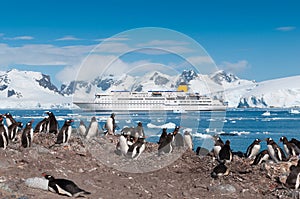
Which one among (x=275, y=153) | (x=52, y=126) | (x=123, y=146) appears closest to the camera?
(x=275, y=153)

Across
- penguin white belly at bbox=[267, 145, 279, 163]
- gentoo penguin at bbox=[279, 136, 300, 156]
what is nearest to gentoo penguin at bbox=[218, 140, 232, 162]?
penguin white belly at bbox=[267, 145, 279, 163]

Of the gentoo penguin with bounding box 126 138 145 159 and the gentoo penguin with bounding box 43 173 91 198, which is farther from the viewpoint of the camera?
the gentoo penguin with bounding box 126 138 145 159

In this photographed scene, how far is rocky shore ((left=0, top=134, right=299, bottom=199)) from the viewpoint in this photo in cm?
970

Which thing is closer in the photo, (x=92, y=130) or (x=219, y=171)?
(x=219, y=171)

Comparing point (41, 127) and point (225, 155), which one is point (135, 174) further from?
point (41, 127)

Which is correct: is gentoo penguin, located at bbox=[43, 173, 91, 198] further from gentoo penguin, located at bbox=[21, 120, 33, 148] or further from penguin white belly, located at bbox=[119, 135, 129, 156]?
penguin white belly, located at bbox=[119, 135, 129, 156]

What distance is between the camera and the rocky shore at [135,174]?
9703 mm

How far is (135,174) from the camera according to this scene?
437 inches

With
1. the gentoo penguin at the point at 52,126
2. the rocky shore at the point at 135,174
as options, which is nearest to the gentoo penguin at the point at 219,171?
the rocky shore at the point at 135,174

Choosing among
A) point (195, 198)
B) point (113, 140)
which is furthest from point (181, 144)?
point (195, 198)

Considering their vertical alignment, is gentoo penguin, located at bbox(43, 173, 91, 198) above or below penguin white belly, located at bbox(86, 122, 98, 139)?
below

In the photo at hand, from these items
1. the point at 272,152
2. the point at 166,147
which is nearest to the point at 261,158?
the point at 272,152

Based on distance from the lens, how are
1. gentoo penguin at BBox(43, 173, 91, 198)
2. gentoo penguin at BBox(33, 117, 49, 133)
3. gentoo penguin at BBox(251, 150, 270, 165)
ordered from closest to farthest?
gentoo penguin at BBox(43, 173, 91, 198), gentoo penguin at BBox(251, 150, 270, 165), gentoo penguin at BBox(33, 117, 49, 133)

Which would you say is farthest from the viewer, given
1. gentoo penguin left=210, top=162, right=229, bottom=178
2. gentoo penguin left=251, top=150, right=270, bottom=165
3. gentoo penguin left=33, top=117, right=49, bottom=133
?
gentoo penguin left=33, top=117, right=49, bottom=133
